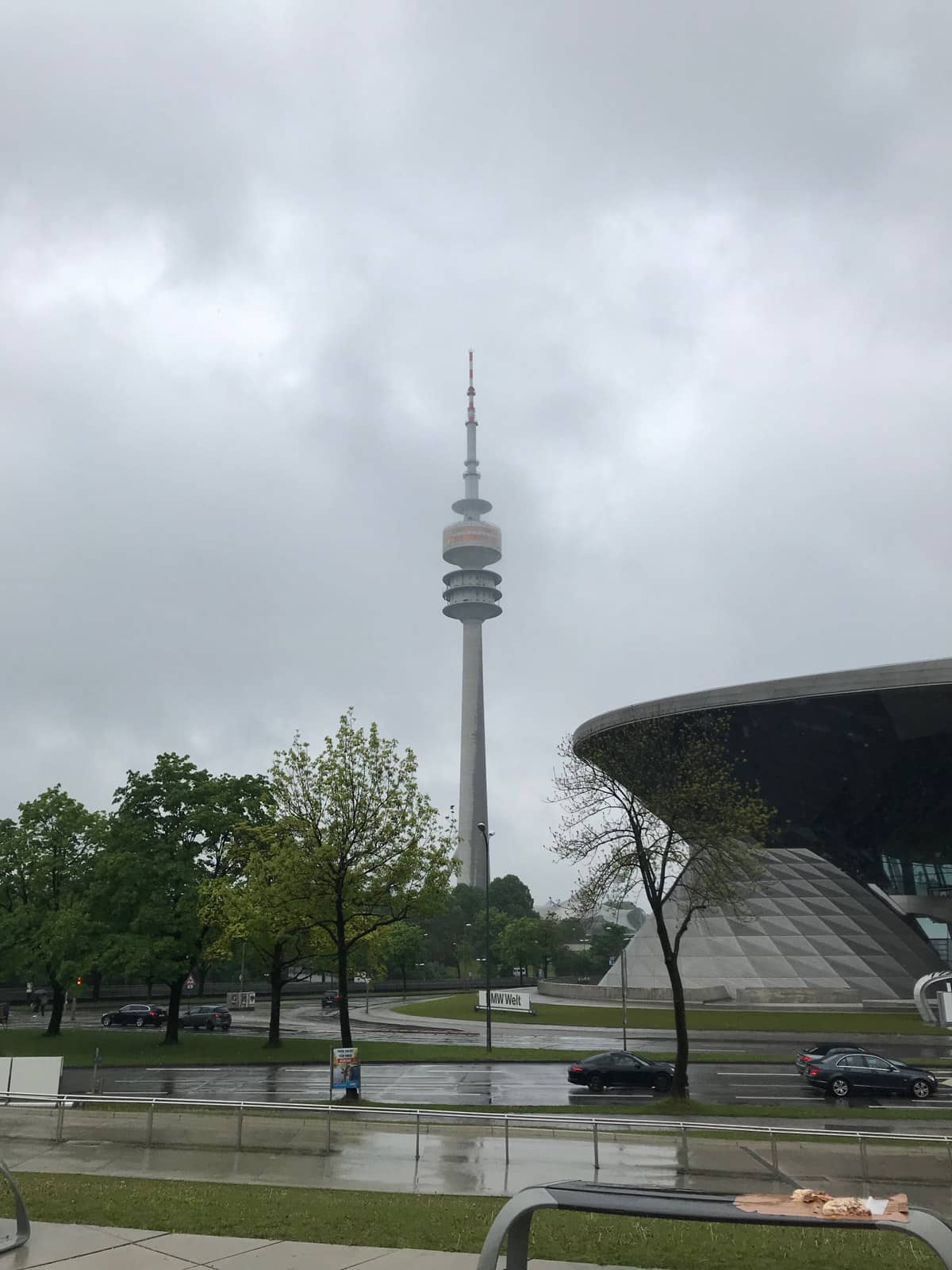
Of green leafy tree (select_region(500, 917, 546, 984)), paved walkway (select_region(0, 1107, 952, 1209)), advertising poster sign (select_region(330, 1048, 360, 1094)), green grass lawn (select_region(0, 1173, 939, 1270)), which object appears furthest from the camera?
green leafy tree (select_region(500, 917, 546, 984))

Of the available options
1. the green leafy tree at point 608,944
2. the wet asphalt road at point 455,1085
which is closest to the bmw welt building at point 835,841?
the wet asphalt road at point 455,1085

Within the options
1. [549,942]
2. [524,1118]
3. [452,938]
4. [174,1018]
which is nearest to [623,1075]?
[524,1118]

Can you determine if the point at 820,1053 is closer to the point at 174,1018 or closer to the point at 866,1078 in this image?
the point at 866,1078

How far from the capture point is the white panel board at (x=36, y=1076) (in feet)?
77.2

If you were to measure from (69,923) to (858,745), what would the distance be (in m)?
49.2

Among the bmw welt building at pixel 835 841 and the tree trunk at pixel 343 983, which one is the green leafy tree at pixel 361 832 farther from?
the bmw welt building at pixel 835 841

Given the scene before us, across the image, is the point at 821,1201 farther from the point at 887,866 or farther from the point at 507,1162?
the point at 887,866

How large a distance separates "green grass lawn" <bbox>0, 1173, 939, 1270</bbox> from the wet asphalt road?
13.6 meters

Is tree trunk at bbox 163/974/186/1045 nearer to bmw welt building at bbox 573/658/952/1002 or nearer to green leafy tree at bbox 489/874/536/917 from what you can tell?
bmw welt building at bbox 573/658/952/1002

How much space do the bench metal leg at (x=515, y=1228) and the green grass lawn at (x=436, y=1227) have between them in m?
2.92

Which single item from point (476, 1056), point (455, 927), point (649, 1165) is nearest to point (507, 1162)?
point (649, 1165)

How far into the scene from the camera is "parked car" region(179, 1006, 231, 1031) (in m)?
53.8

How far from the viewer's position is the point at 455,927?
132 meters

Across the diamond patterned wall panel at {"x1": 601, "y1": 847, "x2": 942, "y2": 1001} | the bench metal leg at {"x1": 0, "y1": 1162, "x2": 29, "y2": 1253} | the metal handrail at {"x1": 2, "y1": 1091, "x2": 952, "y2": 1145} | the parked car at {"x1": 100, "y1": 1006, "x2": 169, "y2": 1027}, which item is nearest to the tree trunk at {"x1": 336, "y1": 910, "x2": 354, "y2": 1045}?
the metal handrail at {"x1": 2, "y1": 1091, "x2": 952, "y2": 1145}
